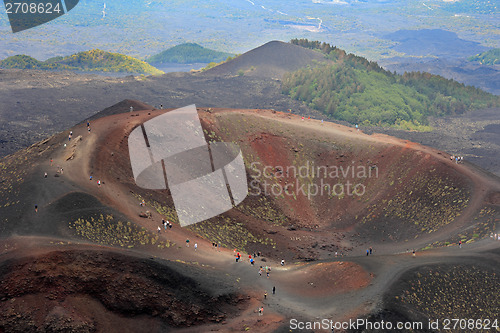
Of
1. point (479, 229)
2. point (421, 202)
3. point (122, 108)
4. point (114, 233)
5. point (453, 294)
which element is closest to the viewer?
point (453, 294)

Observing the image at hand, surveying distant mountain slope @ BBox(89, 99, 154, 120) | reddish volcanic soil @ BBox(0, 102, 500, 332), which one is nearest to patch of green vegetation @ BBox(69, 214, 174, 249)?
reddish volcanic soil @ BBox(0, 102, 500, 332)

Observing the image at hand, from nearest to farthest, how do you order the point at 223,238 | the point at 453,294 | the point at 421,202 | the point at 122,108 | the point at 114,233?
1. the point at 453,294
2. the point at 114,233
3. the point at 223,238
4. the point at 421,202
5. the point at 122,108

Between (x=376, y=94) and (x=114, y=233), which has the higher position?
(x=114, y=233)

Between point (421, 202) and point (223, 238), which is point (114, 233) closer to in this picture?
point (223, 238)

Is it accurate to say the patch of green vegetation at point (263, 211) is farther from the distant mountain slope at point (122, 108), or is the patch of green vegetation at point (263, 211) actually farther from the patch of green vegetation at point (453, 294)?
the distant mountain slope at point (122, 108)

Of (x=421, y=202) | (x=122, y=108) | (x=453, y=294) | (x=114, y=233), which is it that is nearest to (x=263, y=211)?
Answer: (x=421, y=202)
